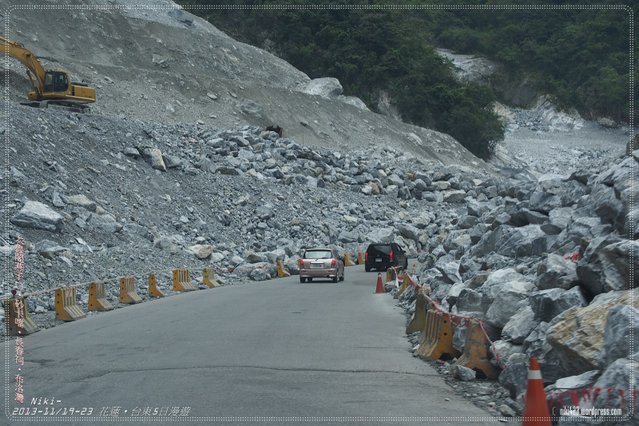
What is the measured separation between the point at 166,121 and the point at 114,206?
21.2 meters

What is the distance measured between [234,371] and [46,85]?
36021 millimetres

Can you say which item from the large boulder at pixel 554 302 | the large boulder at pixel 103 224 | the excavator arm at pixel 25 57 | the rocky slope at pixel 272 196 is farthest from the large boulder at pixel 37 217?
the large boulder at pixel 554 302

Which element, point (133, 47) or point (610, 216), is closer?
point (610, 216)

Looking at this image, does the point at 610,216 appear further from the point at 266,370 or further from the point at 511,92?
the point at 511,92

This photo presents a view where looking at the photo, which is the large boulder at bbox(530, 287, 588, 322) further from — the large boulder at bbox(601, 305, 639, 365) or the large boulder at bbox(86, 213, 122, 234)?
the large boulder at bbox(86, 213, 122, 234)

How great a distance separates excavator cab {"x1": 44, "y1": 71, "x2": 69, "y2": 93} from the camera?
4328cm

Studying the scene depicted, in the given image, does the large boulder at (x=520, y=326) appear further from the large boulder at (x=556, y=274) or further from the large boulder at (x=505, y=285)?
the large boulder at (x=505, y=285)

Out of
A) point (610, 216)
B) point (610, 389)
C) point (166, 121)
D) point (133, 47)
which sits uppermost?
point (133, 47)

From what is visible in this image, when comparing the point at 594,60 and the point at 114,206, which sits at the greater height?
the point at 594,60

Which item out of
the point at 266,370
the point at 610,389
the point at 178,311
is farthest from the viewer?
the point at 178,311

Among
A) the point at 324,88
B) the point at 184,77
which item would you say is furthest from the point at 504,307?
the point at 324,88

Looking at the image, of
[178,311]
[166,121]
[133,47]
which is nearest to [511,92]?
[133,47]

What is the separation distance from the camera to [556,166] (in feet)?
295

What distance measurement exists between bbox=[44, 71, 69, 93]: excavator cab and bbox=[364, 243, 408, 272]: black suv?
18.8m
